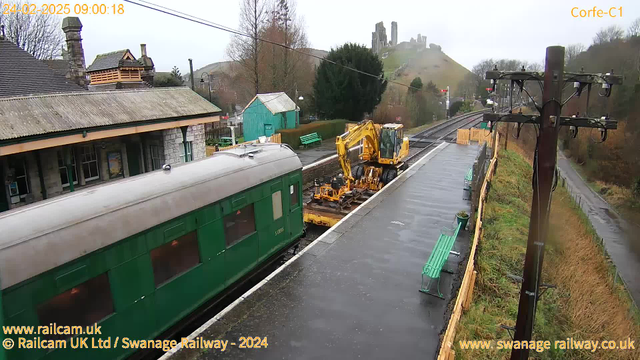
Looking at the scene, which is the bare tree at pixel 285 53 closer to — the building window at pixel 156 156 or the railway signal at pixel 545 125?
the building window at pixel 156 156

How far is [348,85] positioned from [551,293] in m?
29.9

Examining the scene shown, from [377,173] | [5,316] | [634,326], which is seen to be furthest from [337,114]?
[5,316]

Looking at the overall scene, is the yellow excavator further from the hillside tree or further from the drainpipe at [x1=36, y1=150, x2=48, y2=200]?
the hillside tree

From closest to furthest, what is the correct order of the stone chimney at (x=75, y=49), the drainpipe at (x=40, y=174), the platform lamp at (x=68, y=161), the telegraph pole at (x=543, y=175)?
the telegraph pole at (x=543, y=175)
the drainpipe at (x=40, y=174)
the platform lamp at (x=68, y=161)
the stone chimney at (x=75, y=49)

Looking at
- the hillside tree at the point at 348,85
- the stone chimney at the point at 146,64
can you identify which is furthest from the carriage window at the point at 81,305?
the hillside tree at the point at 348,85

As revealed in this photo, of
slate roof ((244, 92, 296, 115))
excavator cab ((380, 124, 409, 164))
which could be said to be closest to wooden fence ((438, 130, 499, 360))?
excavator cab ((380, 124, 409, 164))

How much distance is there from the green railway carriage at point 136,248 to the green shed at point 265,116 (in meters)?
21.2

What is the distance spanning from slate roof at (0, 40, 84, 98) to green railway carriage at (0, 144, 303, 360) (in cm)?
1078

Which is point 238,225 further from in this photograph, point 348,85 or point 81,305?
point 348,85

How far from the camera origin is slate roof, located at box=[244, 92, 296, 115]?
3075cm

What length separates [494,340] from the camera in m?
7.49

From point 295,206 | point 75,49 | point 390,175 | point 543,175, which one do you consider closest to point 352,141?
point 390,175

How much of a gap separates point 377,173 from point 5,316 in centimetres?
1590

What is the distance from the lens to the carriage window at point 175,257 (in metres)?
6.96
